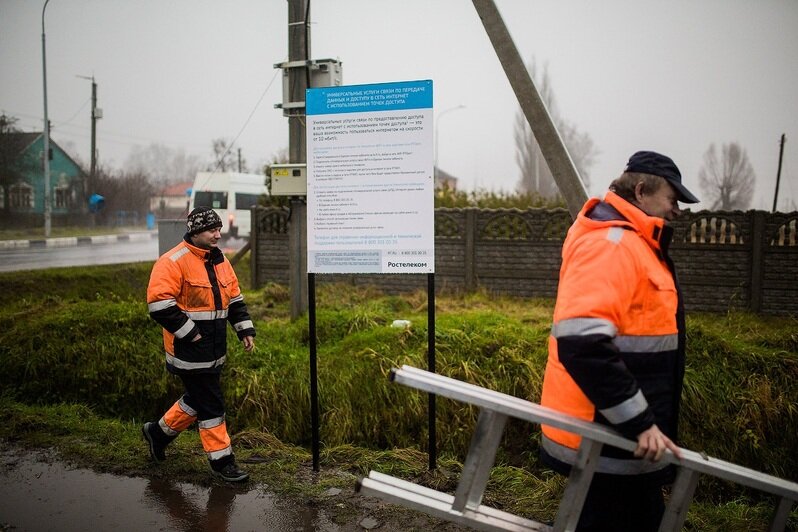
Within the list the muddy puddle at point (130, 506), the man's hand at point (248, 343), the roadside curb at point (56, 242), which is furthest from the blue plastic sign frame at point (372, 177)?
the roadside curb at point (56, 242)

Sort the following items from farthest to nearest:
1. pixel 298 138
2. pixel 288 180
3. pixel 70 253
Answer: pixel 70 253, pixel 298 138, pixel 288 180

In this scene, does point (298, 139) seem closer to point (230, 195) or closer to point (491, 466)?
point (491, 466)

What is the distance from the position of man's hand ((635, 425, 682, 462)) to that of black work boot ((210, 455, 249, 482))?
3079mm

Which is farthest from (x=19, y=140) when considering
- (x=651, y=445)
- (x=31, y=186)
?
(x=651, y=445)

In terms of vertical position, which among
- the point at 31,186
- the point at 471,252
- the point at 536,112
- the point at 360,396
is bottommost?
the point at 360,396

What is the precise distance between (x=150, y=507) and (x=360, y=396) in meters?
Result: 2.16

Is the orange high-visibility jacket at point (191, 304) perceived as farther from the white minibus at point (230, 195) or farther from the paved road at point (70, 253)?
the white minibus at point (230, 195)

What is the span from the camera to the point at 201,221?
4.55 m

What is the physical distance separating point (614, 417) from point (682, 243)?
287 inches

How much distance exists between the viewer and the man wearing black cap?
228cm

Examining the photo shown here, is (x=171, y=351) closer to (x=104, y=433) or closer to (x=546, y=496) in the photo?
(x=104, y=433)

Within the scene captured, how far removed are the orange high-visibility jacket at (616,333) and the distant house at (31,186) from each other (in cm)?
3267

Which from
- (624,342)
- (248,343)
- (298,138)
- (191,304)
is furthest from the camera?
(298,138)

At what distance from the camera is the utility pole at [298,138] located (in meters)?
6.04
